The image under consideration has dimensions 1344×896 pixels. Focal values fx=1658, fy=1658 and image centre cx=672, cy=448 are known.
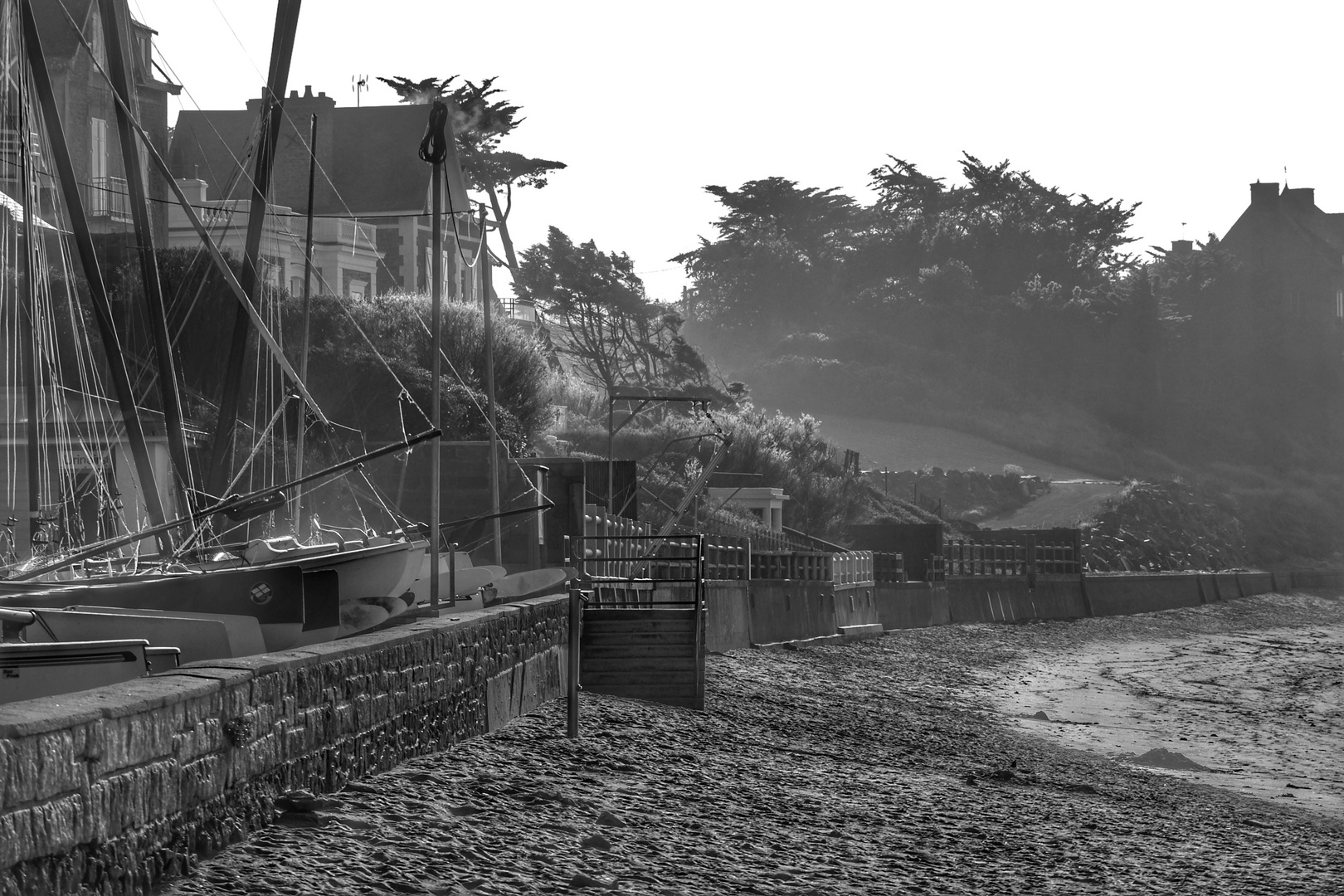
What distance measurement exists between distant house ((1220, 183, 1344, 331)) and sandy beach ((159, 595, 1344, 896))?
106 m

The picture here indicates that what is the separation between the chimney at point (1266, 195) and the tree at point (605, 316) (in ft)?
231

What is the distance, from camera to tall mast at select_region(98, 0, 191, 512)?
22250 mm

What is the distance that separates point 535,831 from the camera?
36.7 ft

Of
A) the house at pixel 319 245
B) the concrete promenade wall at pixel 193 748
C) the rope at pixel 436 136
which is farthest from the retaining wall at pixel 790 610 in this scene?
the concrete promenade wall at pixel 193 748

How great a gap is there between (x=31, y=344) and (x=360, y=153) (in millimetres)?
40268

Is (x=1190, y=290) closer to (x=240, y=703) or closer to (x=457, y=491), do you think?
(x=457, y=491)

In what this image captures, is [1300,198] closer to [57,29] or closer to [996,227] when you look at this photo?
[996,227]

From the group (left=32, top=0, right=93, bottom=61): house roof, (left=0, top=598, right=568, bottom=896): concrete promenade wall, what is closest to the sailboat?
(left=0, top=598, right=568, bottom=896): concrete promenade wall

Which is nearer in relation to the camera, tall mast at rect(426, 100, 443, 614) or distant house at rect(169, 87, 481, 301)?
tall mast at rect(426, 100, 443, 614)

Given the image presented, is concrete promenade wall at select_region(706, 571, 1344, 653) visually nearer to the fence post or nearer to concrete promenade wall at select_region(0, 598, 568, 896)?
the fence post

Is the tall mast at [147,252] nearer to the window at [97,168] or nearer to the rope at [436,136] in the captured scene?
the rope at [436,136]

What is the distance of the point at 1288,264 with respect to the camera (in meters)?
129

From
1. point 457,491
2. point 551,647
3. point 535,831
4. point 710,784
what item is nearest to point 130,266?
point 457,491

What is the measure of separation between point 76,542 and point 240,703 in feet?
55.2
